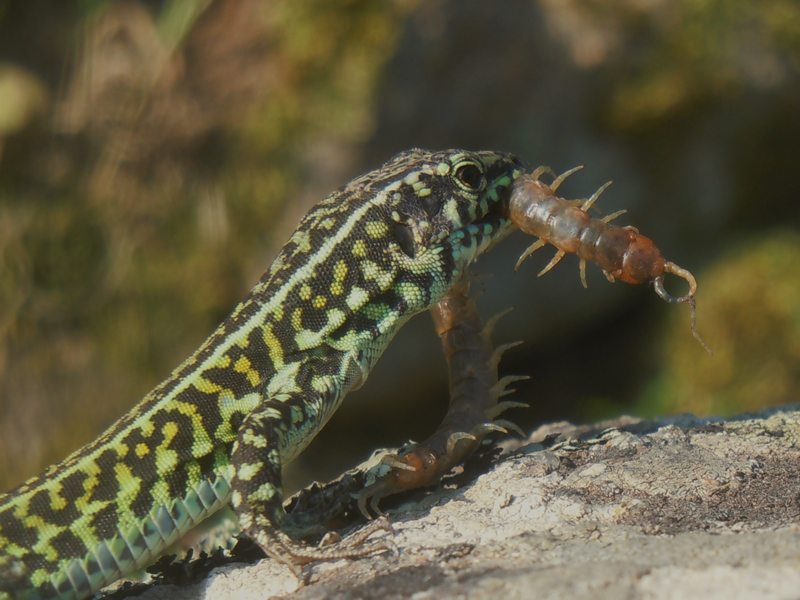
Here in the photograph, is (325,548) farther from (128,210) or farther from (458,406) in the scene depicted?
(128,210)

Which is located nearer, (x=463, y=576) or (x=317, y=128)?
(x=463, y=576)

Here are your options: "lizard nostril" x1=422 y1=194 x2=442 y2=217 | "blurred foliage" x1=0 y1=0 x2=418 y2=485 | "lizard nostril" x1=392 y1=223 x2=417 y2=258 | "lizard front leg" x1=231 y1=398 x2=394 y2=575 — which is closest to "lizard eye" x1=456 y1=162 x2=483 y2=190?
"lizard nostril" x1=422 y1=194 x2=442 y2=217

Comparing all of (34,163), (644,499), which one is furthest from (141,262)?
(644,499)

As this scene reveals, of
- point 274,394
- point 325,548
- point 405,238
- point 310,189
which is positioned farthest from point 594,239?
point 310,189

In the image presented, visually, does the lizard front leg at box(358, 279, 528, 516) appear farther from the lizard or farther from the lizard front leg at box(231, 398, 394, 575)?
the lizard front leg at box(231, 398, 394, 575)

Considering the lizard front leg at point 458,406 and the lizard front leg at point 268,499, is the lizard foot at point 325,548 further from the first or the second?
the lizard front leg at point 458,406

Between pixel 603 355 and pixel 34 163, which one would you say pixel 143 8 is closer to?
pixel 34 163

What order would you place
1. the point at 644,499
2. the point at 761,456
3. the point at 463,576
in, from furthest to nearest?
the point at 761,456, the point at 644,499, the point at 463,576
